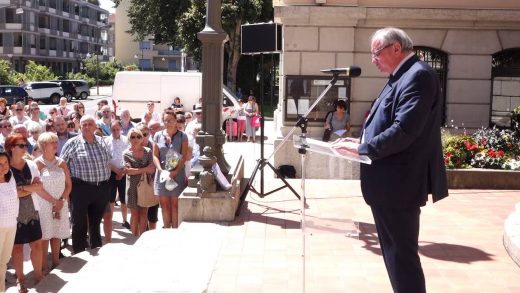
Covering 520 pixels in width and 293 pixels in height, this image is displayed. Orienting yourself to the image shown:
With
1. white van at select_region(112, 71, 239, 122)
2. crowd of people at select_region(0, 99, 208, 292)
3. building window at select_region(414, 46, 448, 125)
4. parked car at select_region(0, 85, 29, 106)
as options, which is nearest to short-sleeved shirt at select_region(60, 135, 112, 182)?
crowd of people at select_region(0, 99, 208, 292)

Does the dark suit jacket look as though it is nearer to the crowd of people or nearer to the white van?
the crowd of people

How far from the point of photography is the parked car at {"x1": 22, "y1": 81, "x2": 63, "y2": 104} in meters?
48.2

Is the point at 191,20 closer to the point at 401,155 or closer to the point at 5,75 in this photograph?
the point at 5,75

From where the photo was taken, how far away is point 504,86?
44.7 ft

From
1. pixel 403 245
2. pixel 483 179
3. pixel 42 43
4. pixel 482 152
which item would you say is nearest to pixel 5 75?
pixel 42 43

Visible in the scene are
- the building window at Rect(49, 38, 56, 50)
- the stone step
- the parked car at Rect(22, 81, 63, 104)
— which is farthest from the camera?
the building window at Rect(49, 38, 56, 50)

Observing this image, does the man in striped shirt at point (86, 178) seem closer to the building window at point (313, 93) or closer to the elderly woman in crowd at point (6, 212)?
the elderly woman in crowd at point (6, 212)

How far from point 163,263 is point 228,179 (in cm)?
297

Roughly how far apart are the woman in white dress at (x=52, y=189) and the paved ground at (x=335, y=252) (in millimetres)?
512

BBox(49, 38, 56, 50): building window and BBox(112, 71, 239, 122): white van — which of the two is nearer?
BBox(112, 71, 239, 122): white van

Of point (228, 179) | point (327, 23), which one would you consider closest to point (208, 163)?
point (228, 179)

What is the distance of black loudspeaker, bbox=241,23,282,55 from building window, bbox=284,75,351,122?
10.8 ft

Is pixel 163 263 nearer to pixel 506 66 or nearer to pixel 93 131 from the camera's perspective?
pixel 93 131

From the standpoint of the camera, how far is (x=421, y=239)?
753cm
